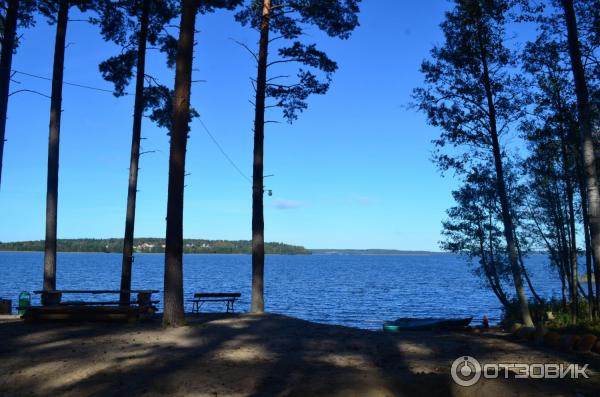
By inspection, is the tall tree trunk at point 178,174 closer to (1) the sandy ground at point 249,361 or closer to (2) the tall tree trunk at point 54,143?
(1) the sandy ground at point 249,361

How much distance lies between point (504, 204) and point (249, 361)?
453 inches

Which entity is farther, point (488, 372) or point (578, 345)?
point (578, 345)

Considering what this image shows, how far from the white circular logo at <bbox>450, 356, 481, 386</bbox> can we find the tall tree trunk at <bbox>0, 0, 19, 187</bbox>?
14.0 metres

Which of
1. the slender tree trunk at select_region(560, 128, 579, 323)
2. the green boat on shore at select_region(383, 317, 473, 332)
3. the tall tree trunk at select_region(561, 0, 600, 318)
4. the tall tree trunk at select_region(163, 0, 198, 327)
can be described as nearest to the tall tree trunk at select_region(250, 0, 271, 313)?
the tall tree trunk at select_region(163, 0, 198, 327)

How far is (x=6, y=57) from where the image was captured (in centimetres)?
1462

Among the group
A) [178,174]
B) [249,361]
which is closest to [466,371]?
[249,361]

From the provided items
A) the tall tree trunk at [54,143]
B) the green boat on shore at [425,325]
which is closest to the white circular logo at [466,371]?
the green boat on shore at [425,325]

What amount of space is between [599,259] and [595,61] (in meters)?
5.05

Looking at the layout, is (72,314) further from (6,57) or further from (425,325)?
(425,325)

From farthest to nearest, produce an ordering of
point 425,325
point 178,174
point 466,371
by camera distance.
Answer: point 425,325 < point 178,174 < point 466,371

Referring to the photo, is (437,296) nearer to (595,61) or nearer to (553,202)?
(553,202)

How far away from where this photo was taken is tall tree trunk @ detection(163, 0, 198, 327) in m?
11.7

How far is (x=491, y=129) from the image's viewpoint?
17.0m

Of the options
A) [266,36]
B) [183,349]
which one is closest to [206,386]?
[183,349]
